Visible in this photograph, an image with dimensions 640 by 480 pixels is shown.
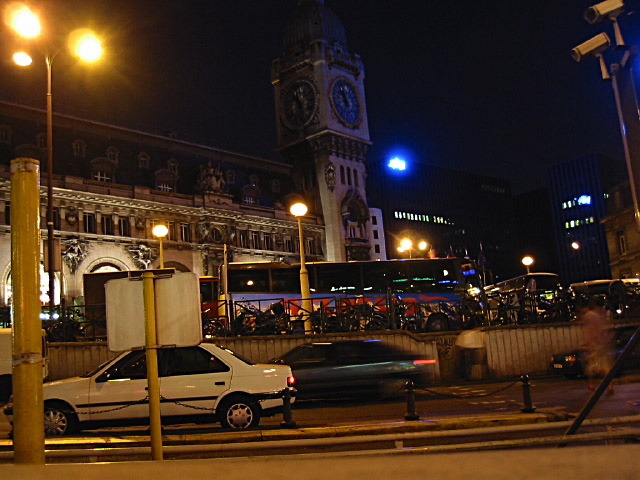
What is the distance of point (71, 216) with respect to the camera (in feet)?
178

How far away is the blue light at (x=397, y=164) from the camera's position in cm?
11056

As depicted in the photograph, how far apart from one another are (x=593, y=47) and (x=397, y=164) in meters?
103

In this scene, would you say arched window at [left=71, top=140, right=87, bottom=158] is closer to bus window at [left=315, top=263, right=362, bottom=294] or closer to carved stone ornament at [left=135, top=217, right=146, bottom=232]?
carved stone ornament at [left=135, top=217, right=146, bottom=232]

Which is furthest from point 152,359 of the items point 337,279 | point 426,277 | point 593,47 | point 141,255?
point 141,255

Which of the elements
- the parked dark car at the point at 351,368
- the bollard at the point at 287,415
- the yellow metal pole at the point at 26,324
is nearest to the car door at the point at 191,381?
the bollard at the point at 287,415

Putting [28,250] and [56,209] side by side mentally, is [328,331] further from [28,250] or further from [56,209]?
[56,209]

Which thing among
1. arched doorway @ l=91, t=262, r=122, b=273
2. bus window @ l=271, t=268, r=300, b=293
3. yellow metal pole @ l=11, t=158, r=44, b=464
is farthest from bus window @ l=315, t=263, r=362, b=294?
yellow metal pole @ l=11, t=158, r=44, b=464

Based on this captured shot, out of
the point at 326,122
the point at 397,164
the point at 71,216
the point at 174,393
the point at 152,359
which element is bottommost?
the point at 174,393

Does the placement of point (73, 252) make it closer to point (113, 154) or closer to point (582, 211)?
point (113, 154)

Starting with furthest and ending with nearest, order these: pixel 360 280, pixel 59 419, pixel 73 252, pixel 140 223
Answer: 1. pixel 140 223
2. pixel 73 252
3. pixel 360 280
4. pixel 59 419

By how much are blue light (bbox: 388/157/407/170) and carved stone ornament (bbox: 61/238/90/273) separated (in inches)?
2541

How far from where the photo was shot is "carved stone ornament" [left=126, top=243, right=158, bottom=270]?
57.7 metres

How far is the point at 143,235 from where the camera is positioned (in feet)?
194

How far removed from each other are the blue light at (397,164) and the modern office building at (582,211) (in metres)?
29.9
